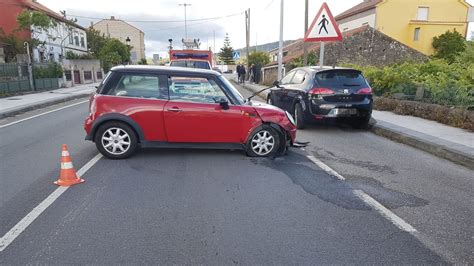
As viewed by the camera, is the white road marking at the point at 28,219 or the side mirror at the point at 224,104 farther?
the side mirror at the point at 224,104

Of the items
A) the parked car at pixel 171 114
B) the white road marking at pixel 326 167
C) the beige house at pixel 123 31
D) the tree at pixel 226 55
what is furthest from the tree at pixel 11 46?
the tree at pixel 226 55

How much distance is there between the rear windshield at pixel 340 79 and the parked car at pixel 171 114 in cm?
307

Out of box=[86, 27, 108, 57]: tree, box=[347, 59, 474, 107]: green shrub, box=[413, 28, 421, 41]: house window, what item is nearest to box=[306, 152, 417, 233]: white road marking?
box=[347, 59, 474, 107]: green shrub

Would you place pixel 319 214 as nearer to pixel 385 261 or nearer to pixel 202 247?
pixel 385 261

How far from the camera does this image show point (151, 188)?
4664mm

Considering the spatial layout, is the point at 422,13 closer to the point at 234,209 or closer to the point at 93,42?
the point at 93,42

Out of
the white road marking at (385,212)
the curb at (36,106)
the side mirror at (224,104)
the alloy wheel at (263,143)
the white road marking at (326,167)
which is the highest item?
the side mirror at (224,104)

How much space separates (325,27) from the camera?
1038 centimetres

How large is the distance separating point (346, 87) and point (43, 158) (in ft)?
21.9

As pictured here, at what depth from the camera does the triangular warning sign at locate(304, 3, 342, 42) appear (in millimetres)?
10312

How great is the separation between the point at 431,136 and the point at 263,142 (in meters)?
3.76

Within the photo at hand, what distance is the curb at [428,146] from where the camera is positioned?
5992mm

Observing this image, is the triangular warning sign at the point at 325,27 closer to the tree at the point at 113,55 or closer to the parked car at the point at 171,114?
the parked car at the point at 171,114

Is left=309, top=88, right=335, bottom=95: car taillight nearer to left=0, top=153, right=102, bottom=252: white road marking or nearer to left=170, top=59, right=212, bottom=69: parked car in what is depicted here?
left=0, top=153, right=102, bottom=252: white road marking
